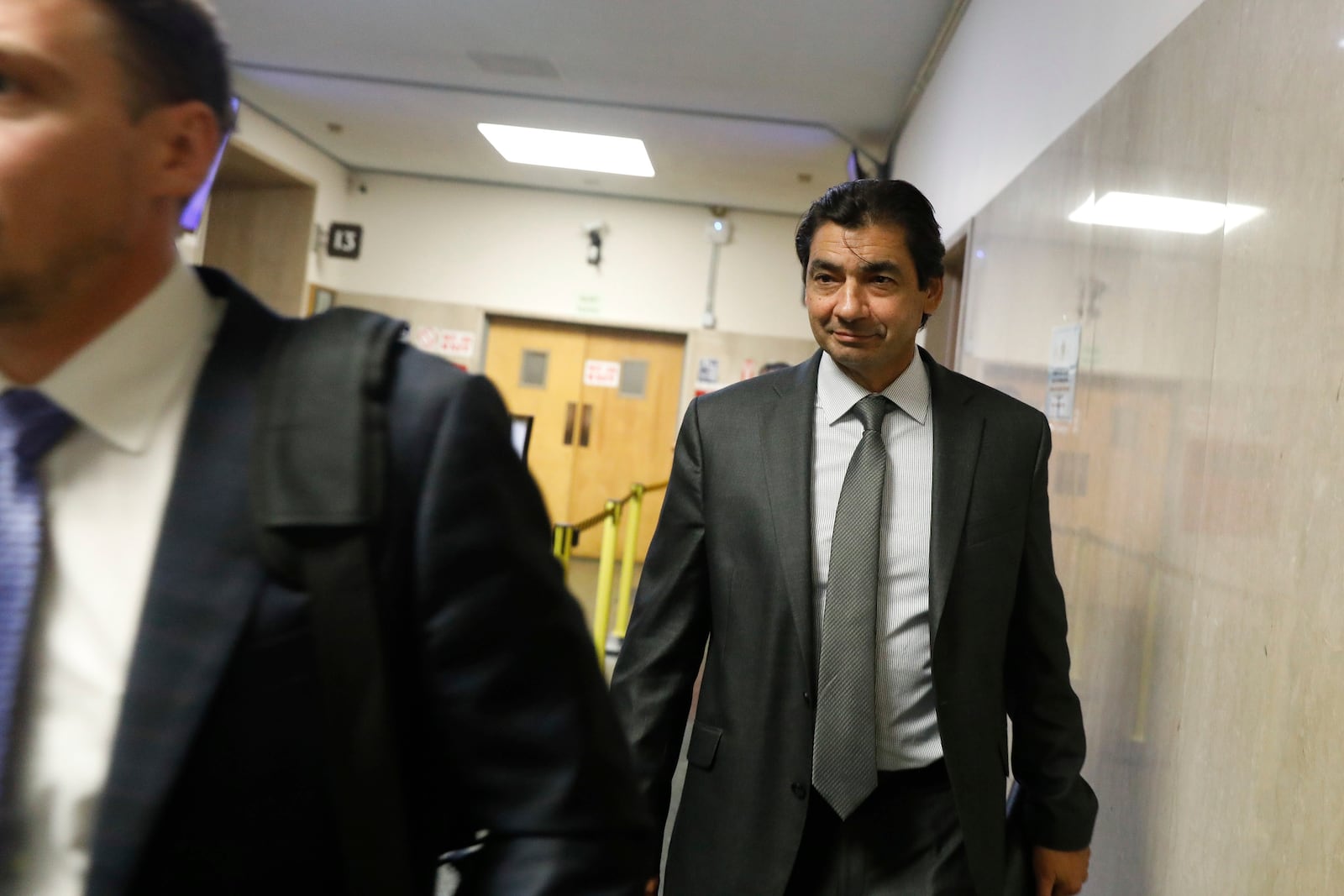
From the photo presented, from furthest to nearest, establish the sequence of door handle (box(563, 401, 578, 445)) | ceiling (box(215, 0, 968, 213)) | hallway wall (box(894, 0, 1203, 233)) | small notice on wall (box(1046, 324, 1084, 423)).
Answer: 1. door handle (box(563, 401, 578, 445))
2. ceiling (box(215, 0, 968, 213))
3. small notice on wall (box(1046, 324, 1084, 423))
4. hallway wall (box(894, 0, 1203, 233))

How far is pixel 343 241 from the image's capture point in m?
8.16

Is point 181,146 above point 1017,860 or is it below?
above

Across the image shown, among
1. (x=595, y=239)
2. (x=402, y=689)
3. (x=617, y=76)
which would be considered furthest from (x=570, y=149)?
(x=402, y=689)

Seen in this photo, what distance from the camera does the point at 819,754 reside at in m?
1.40

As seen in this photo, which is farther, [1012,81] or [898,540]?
[1012,81]

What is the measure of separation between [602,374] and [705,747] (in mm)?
6934

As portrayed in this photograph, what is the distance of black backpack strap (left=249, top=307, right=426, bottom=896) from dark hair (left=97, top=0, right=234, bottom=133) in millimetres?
217

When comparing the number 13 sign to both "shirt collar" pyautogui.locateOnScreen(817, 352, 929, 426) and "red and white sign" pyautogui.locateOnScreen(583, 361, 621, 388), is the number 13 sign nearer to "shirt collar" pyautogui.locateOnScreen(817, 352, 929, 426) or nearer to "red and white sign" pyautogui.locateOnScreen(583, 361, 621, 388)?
"red and white sign" pyautogui.locateOnScreen(583, 361, 621, 388)

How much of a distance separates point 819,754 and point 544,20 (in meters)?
4.33

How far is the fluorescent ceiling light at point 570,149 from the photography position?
6.68 metres

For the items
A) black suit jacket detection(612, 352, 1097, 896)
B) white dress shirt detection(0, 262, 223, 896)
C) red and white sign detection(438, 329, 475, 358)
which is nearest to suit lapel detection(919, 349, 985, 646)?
black suit jacket detection(612, 352, 1097, 896)

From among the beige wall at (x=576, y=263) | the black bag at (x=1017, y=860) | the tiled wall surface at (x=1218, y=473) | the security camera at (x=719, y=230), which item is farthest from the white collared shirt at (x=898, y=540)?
the security camera at (x=719, y=230)

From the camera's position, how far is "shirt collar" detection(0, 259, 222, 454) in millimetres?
680

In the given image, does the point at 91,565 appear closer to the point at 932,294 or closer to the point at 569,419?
the point at 932,294
